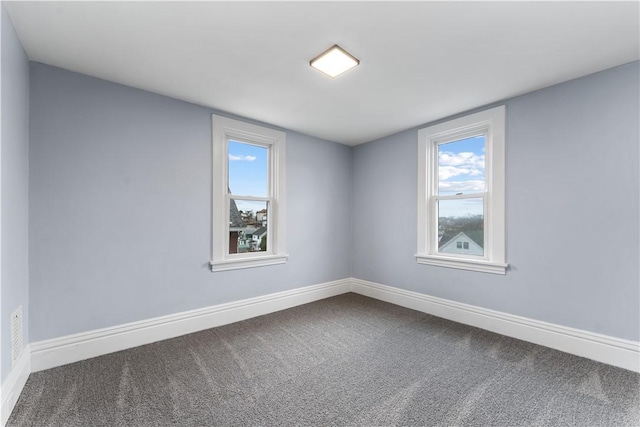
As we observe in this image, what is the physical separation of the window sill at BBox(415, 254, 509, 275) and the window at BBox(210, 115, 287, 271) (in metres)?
1.85

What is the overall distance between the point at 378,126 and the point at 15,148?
11.2 ft

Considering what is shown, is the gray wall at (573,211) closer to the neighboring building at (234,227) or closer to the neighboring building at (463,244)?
the neighboring building at (463,244)

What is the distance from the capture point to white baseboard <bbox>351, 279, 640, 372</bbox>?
7.19ft

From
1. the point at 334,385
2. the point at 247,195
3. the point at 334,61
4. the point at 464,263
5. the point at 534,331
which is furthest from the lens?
the point at 247,195

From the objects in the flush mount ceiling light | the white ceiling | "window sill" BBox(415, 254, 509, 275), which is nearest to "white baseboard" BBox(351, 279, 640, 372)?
"window sill" BBox(415, 254, 509, 275)

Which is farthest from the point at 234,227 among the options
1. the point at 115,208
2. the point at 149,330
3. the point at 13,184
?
the point at 13,184

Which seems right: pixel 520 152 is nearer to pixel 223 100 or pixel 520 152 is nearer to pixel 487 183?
pixel 487 183

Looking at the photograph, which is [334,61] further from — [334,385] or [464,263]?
[464,263]

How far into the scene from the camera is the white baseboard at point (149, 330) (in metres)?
2.20

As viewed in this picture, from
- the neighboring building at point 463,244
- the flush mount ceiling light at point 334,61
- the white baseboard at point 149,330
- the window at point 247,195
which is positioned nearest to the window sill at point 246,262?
the window at point 247,195

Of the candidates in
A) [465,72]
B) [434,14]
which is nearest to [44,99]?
[434,14]

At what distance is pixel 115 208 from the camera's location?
2.51 meters

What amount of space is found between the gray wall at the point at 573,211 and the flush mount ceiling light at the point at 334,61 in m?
1.83

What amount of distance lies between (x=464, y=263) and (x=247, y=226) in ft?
8.56
